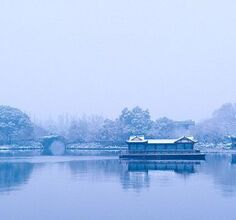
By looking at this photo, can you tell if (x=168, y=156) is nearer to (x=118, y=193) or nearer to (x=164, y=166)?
(x=164, y=166)

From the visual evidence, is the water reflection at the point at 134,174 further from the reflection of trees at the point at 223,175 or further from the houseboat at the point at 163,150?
the houseboat at the point at 163,150

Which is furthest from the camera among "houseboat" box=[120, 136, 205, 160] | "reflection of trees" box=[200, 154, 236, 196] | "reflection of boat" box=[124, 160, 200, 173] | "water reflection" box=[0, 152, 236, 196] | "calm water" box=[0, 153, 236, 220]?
"houseboat" box=[120, 136, 205, 160]

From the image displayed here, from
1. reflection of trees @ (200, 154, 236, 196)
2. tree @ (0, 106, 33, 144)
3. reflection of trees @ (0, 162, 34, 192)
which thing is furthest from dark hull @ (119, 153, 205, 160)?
tree @ (0, 106, 33, 144)

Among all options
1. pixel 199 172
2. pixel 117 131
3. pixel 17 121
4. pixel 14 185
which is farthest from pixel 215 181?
pixel 17 121

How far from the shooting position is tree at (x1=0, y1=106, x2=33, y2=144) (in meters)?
104

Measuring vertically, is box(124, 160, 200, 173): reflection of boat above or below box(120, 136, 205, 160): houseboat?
below

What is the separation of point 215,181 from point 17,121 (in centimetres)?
7111

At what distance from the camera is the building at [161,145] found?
68.1 m

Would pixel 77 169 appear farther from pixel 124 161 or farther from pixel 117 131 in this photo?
pixel 117 131

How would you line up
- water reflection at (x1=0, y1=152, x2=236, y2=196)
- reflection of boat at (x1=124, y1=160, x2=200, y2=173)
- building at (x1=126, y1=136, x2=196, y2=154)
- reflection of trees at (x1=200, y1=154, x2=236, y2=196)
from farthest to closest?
building at (x1=126, y1=136, x2=196, y2=154)
reflection of boat at (x1=124, y1=160, x2=200, y2=173)
water reflection at (x1=0, y1=152, x2=236, y2=196)
reflection of trees at (x1=200, y1=154, x2=236, y2=196)

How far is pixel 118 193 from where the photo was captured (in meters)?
35.3

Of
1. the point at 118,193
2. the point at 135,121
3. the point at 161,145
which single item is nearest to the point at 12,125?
the point at 135,121

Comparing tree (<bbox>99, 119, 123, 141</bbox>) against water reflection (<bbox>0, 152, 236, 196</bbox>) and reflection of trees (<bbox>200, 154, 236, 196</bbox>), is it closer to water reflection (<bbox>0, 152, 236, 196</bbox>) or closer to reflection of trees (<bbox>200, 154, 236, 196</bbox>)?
water reflection (<bbox>0, 152, 236, 196</bbox>)

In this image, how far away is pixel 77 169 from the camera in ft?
175
